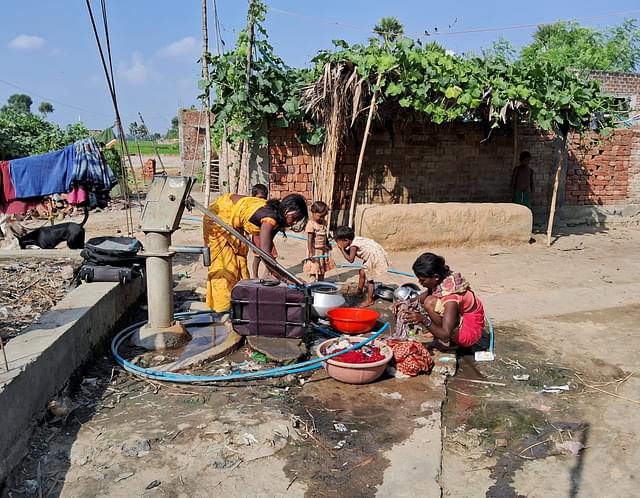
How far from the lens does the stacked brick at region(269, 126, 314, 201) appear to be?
376 inches

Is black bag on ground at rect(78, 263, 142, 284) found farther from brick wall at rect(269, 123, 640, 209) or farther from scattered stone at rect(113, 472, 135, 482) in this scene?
brick wall at rect(269, 123, 640, 209)

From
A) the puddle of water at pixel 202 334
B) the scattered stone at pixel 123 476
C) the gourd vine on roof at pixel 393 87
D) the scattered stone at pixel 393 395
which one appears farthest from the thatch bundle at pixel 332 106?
the scattered stone at pixel 123 476

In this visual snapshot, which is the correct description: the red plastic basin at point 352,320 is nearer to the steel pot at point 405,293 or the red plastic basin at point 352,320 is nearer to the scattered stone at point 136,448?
the steel pot at point 405,293

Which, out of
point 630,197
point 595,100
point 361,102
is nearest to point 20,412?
point 361,102

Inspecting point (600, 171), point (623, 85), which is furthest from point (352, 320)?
point (623, 85)

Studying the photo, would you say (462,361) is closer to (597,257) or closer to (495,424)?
(495,424)

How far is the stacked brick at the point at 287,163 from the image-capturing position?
9547 mm

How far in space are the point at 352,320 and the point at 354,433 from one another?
1461 mm

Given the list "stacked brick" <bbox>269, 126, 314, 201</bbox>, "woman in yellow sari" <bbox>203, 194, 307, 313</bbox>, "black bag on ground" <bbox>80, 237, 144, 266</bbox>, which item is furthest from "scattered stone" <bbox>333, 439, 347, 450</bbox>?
"stacked brick" <bbox>269, 126, 314, 201</bbox>

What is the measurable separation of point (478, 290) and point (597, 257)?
3406 millimetres

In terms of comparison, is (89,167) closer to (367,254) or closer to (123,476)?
(367,254)

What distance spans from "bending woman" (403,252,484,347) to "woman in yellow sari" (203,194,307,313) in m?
Result: 1.20

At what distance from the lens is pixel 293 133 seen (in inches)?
375

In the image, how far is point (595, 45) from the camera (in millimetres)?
28391
